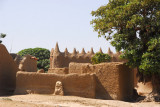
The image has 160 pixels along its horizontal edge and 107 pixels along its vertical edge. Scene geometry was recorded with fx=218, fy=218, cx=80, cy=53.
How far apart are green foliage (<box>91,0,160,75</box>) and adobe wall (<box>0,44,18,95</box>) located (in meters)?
7.86

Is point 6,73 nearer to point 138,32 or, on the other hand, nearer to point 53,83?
point 53,83

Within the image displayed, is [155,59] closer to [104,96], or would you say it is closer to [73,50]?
[104,96]

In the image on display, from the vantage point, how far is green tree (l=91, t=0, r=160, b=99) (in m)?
14.6

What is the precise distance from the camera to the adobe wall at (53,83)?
1518 centimetres

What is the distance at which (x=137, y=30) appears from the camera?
16.6 meters

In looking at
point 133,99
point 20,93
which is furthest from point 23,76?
point 133,99

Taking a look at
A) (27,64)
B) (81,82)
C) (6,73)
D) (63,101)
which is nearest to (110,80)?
(81,82)

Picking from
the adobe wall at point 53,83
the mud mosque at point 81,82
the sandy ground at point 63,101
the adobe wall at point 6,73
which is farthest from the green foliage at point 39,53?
the sandy ground at point 63,101

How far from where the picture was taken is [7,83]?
17969 millimetres

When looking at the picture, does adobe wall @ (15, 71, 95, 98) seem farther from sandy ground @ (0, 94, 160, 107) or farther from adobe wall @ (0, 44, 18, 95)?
adobe wall @ (0, 44, 18, 95)

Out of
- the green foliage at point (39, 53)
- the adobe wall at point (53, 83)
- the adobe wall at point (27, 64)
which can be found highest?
the green foliage at point (39, 53)

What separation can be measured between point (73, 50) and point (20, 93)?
19552 millimetres

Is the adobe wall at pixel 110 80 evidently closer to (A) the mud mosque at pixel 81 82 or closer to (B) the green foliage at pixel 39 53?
(A) the mud mosque at pixel 81 82

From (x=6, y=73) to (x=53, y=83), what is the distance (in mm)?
4966
